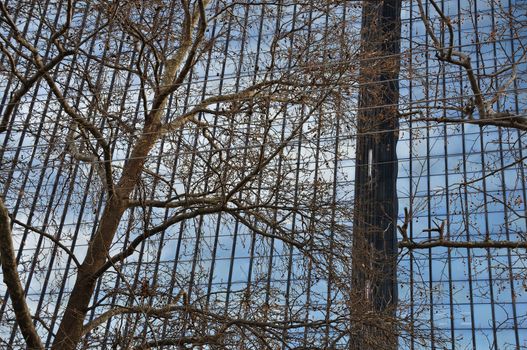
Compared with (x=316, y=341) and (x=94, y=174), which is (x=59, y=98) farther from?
(x=316, y=341)

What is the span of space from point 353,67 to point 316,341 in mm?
3028

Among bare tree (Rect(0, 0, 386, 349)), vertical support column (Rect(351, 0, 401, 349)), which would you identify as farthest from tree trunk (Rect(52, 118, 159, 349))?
vertical support column (Rect(351, 0, 401, 349))

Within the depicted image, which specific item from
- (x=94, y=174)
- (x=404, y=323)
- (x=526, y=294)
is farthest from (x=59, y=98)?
(x=526, y=294)

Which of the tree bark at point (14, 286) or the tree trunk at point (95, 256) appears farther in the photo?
the tree trunk at point (95, 256)

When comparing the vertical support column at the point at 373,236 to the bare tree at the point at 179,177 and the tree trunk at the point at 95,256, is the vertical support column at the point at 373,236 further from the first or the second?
the tree trunk at the point at 95,256

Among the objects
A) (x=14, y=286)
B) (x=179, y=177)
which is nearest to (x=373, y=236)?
(x=179, y=177)

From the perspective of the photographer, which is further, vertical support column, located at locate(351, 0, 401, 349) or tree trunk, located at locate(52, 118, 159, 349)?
tree trunk, located at locate(52, 118, 159, 349)

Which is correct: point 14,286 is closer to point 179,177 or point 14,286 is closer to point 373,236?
point 179,177

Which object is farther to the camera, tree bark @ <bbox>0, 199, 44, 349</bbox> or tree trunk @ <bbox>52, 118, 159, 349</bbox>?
tree trunk @ <bbox>52, 118, 159, 349</bbox>

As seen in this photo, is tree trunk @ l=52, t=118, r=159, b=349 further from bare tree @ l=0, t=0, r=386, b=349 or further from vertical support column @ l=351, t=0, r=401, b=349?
vertical support column @ l=351, t=0, r=401, b=349

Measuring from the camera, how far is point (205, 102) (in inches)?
416

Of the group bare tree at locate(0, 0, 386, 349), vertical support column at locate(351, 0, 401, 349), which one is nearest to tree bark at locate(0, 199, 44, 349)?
bare tree at locate(0, 0, 386, 349)

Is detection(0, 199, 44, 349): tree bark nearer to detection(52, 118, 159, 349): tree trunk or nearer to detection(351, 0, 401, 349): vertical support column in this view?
detection(52, 118, 159, 349): tree trunk

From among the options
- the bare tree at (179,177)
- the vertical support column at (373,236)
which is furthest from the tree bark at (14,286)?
the vertical support column at (373,236)
